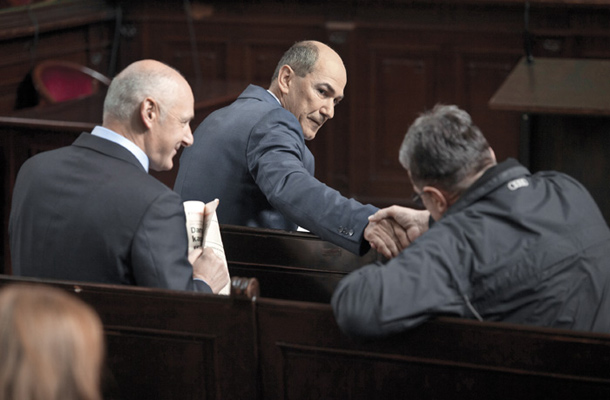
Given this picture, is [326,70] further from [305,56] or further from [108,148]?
[108,148]

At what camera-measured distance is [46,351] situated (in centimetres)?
114

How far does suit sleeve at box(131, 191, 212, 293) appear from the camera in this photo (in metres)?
2.06

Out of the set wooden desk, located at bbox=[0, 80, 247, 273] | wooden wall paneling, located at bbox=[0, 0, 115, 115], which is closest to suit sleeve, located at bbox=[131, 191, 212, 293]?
wooden desk, located at bbox=[0, 80, 247, 273]

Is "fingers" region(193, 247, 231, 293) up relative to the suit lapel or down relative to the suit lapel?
down

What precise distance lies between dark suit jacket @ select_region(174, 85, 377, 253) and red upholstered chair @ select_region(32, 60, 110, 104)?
2.72 metres

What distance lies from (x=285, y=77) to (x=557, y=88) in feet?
6.05

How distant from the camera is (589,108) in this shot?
4.07 m

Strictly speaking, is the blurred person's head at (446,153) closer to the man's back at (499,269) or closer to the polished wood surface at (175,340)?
the man's back at (499,269)

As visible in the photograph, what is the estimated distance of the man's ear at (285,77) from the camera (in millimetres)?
3076

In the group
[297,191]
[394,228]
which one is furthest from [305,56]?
[394,228]

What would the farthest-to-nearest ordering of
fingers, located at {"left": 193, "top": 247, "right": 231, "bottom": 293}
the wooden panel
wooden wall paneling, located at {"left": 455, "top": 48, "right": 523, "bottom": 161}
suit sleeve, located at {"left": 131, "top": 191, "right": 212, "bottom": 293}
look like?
1. the wooden panel
2. wooden wall paneling, located at {"left": 455, "top": 48, "right": 523, "bottom": 161}
3. fingers, located at {"left": 193, "top": 247, "right": 231, "bottom": 293}
4. suit sleeve, located at {"left": 131, "top": 191, "right": 212, "bottom": 293}

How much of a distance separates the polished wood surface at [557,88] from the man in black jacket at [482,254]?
2181mm

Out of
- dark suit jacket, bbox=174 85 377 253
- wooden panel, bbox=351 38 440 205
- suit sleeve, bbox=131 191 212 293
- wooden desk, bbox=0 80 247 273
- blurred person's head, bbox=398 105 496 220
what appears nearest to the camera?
blurred person's head, bbox=398 105 496 220

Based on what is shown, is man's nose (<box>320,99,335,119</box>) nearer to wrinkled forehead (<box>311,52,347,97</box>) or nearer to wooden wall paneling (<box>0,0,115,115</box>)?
wrinkled forehead (<box>311,52,347,97</box>)
